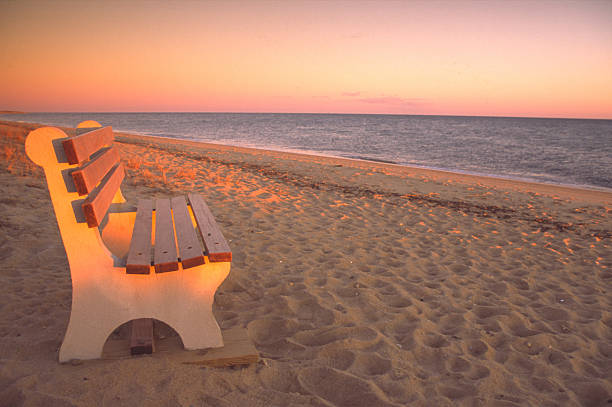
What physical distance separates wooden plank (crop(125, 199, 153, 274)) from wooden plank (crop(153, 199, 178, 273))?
6cm

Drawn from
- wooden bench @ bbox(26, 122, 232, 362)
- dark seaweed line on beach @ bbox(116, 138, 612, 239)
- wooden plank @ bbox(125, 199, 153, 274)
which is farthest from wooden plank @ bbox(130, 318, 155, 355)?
dark seaweed line on beach @ bbox(116, 138, 612, 239)

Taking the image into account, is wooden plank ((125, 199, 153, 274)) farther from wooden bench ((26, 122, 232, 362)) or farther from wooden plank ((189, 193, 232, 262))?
wooden plank ((189, 193, 232, 262))

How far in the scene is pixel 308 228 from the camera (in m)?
5.28

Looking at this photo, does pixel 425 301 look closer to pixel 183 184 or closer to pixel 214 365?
pixel 214 365

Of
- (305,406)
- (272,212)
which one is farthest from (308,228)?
(305,406)

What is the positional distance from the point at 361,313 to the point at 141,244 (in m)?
1.83

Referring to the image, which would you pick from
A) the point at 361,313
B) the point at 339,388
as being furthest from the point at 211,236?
the point at 361,313

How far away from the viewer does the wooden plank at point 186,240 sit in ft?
6.60

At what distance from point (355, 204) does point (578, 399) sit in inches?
201


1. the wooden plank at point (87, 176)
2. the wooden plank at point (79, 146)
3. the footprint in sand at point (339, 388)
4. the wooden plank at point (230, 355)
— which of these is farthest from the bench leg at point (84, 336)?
the footprint in sand at point (339, 388)

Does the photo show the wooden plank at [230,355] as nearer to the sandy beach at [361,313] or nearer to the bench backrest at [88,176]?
the sandy beach at [361,313]

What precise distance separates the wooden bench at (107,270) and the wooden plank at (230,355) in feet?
0.24

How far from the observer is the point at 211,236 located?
238cm

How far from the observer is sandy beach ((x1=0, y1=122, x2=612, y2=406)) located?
2057 mm
